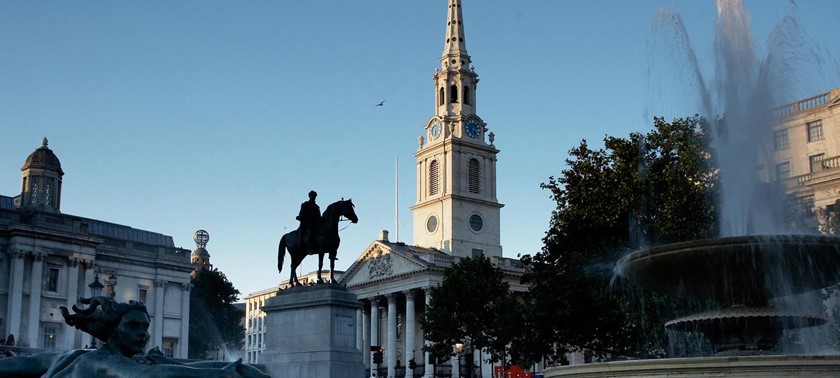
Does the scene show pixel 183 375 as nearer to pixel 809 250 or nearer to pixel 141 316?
pixel 141 316

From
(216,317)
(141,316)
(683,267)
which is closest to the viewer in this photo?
(141,316)

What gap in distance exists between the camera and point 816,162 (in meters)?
49.8

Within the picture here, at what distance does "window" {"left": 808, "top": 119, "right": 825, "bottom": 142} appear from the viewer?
51.6m

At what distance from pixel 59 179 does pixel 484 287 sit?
32.5 m

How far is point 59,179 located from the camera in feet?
215

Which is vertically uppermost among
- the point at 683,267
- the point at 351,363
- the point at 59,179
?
the point at 59,179

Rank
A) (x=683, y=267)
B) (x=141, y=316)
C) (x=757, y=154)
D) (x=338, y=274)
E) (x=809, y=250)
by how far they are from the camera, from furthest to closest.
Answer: (x=338, y=274) < (x=757, y=154) < (x=683, y=267) < (x=809, y=250) < (x=141, y=316)

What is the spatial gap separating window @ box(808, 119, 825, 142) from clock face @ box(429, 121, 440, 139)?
45775 millimetres

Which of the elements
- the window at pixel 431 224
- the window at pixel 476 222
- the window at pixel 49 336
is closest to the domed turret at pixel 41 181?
the window at pixel 49 336

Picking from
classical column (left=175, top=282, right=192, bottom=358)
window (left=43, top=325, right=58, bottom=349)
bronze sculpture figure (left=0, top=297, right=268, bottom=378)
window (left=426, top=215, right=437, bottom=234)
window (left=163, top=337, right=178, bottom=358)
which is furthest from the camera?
window (left=426, top=215, right=437, bottom=234)

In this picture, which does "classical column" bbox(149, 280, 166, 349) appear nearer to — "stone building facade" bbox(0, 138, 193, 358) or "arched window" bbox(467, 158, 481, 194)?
"stone building facade" bbox(0, 138, 193, 358)

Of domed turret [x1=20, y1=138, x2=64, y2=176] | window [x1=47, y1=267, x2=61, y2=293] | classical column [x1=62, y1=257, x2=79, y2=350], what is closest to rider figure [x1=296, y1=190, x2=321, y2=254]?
classical column [x1=62, y1=257, x2=79, y2=350]

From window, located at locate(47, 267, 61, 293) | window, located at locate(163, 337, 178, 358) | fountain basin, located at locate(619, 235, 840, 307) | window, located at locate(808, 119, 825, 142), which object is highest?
window, located at locate(808, 119, 825, 142)

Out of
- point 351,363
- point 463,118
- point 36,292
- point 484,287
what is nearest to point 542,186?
point 484,287
